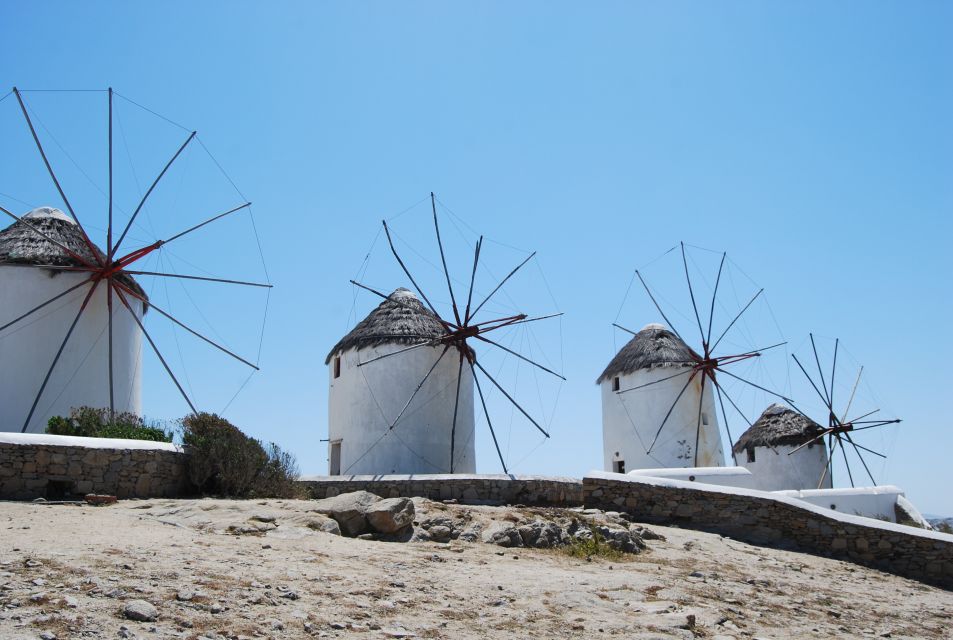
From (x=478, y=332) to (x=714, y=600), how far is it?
1227 cm

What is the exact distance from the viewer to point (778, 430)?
26.5m

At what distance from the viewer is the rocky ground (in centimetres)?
577

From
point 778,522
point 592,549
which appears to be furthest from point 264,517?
point 778,522

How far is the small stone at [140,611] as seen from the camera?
5410 millimetres

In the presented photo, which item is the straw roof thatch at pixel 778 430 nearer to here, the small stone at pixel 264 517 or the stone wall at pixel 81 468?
the stone wall at pixel 81 468

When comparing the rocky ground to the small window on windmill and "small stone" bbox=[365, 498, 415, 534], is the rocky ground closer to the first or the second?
"small stone" bbox=[365, 498, 415, 534]

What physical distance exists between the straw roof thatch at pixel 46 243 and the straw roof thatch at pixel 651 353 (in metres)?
14.2

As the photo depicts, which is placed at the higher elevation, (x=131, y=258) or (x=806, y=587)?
(x=131, y=258)

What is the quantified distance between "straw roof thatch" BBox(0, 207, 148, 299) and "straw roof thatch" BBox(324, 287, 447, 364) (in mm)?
5326

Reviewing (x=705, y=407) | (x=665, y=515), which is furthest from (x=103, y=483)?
(x=705, y=407)

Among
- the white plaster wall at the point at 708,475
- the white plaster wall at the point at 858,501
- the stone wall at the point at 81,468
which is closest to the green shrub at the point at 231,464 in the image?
the stone wall at the point at 81,468

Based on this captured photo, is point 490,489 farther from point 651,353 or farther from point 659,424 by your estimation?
point 651,353

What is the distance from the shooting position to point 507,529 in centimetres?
1002

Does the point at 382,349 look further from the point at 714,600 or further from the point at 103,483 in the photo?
the point at 714,600
